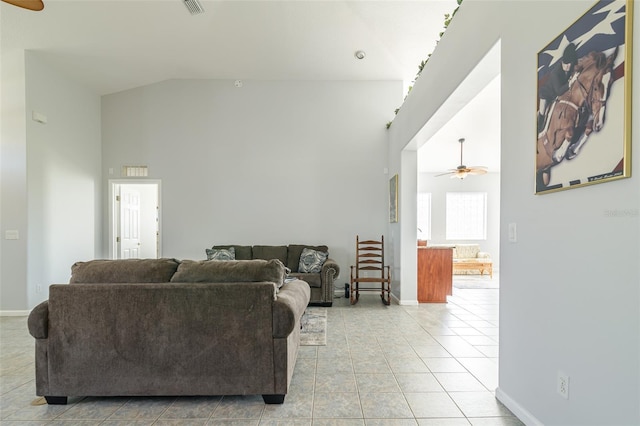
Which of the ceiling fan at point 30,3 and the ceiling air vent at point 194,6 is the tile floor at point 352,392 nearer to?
the ceiling fan at point 30,3

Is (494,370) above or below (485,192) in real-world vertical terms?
below

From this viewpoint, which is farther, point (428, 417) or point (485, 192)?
point (485, 192)

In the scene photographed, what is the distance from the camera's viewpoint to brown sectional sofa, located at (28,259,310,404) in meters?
2.15

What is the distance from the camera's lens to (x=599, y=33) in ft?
4.44

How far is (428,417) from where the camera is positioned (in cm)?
205

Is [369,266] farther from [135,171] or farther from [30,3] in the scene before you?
[30,3]

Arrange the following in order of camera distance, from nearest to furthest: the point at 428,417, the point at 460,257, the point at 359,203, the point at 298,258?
the point at 428,417
the point at 298,258
the point at 359,203
the point at 460,257

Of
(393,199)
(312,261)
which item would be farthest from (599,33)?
(312,261)

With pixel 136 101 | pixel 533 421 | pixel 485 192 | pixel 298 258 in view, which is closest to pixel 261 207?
pixel 298 258

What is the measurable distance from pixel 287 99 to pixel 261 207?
203cm

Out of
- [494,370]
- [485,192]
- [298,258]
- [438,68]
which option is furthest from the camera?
[485,192]

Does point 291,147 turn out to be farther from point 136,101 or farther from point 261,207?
point 136,101

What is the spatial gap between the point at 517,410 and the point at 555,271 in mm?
972

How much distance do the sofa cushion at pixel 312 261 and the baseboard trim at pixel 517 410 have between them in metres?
3.25
